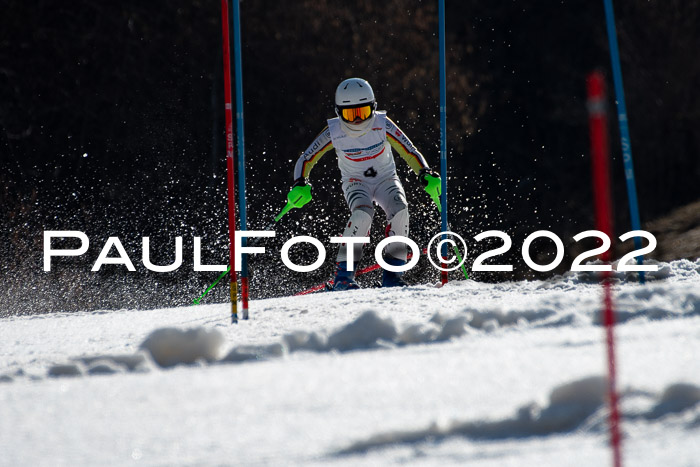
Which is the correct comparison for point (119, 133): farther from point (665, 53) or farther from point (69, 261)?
point (665, 53)

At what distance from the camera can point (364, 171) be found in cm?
687

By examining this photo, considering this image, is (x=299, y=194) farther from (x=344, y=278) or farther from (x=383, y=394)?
(x=383, y=394)

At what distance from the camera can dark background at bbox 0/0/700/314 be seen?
12359 millimetres

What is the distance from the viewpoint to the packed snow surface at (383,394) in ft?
7.33

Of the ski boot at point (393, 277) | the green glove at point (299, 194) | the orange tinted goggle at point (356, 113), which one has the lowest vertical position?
the ski boot at point (393, 277)

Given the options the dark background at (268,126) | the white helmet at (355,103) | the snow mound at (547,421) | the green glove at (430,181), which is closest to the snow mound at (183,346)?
the snow mound at (547,421)

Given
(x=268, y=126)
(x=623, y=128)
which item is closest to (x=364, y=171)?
(x=623, y=128)

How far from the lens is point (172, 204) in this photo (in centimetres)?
1319

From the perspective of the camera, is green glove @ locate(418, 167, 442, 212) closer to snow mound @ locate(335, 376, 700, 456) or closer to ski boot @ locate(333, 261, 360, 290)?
ski boot @ locate(333, 261, 360, 290)

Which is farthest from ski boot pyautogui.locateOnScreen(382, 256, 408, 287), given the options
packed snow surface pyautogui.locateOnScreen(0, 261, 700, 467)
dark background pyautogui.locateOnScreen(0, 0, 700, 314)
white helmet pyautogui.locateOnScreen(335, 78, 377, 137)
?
dark background pyautogui.locateOnScreen(0, 0, 700, 314)

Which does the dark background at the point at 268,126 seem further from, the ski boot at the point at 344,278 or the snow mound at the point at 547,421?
the snow mound at the point at 547,421

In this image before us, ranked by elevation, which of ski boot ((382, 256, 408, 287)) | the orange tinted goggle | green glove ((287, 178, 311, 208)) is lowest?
ski boot ((382, 256, 408, 287))

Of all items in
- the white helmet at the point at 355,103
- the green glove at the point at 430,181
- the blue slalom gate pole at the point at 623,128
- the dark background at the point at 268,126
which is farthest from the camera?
the dark background at the point at 268,126

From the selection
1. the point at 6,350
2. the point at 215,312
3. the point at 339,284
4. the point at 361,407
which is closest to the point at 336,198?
the point at 339,284
